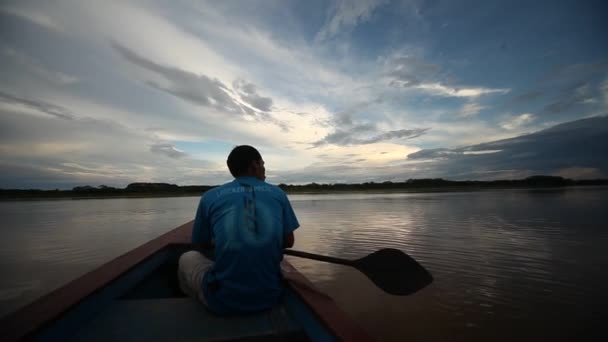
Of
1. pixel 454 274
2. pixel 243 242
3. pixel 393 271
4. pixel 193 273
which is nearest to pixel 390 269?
pixel 393 271

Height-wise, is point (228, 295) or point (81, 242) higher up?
point (228, 295)

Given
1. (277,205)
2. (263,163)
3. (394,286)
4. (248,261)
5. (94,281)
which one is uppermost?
(263,163)

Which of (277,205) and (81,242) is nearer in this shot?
(277,205)

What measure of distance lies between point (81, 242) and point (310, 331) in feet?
29.3

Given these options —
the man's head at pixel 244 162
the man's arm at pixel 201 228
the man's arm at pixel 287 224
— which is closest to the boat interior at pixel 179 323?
the man's arm at pixel 287 224

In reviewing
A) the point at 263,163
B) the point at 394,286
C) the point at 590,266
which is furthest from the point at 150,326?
the point at 590,266

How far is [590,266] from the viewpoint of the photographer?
182 inches

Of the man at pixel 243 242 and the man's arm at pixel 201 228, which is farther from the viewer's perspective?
the man's arm at pixel 201 228

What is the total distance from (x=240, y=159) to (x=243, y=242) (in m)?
0.74

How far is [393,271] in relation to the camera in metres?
2.87

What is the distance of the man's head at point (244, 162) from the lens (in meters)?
2.12

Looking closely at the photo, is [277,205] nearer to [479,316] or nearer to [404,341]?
[404,341]

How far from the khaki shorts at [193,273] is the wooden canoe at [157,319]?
11 cm

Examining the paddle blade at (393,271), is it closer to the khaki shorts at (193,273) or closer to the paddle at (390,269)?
the paddle at (390,269)
